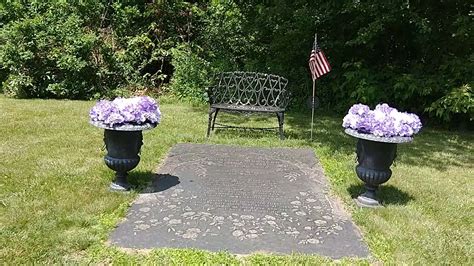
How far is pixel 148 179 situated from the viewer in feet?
16.5

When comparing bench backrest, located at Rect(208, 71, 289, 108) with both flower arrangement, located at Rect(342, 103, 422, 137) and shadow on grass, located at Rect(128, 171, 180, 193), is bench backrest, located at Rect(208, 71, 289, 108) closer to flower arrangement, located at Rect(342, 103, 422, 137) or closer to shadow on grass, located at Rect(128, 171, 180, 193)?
shadow on grass, located at Rect(128, 171, 180, 193)

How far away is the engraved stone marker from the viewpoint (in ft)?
11.9

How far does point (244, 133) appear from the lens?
24.9 ft

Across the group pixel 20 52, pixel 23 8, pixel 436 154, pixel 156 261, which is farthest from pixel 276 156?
pixel 23 8

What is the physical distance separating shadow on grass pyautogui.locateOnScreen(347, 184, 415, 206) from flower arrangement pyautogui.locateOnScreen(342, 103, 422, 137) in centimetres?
79

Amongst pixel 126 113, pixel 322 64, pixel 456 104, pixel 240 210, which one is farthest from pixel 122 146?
pixel 456 104

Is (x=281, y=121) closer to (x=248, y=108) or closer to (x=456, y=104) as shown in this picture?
(x=248, y=108)

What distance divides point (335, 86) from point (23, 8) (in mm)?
7377

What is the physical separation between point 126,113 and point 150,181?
1.00m

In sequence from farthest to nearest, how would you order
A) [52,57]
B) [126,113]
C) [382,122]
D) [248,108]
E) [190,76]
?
[190,76]
[52,57]
[248,108]
[126,113]
[382,122]

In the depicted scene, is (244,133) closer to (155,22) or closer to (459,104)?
(459,104)

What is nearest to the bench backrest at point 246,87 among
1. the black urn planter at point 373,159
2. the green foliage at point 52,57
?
the black urn planter at point 373,159

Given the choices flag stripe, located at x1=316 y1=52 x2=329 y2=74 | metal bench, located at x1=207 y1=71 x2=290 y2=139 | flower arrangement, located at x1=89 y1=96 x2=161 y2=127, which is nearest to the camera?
flower arrangement, located at x1=89 y1=96 x2=161 y2=127

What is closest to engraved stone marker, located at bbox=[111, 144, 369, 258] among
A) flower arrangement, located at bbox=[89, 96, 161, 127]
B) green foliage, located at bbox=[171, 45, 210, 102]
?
flower arrangement, located at bbox=[89, 96, 161, 127]
